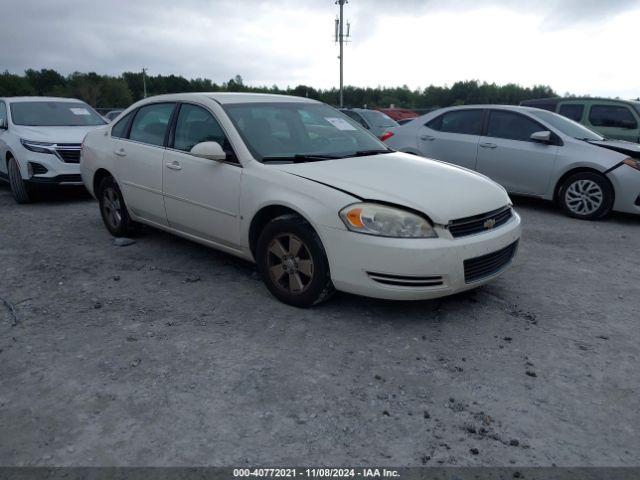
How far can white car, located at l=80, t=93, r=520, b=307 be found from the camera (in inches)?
140

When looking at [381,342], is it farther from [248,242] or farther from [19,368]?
[19,368]

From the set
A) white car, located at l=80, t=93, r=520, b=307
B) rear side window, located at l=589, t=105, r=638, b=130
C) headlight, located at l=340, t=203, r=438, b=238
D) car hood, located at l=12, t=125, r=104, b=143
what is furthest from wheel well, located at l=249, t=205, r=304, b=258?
rear side window, located at l=589, t=105, r=638, b=130

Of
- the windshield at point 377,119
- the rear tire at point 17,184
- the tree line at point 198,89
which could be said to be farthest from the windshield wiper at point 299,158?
the tree line at point 198,89

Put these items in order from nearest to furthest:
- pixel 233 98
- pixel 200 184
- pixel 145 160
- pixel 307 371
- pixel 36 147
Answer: pixel 307 371
pixel 200 184
pixel 233 98
pixel 145 160
pixel 36 147

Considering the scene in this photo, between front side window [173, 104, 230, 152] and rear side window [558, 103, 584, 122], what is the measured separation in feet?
27.5

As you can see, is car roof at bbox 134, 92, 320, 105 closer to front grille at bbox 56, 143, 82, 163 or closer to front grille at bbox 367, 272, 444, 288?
front grille at bbox 367, 272, 444, 288

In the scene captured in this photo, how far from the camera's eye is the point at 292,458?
235 cm

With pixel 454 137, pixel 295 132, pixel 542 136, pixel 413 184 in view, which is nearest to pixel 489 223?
pixel 413 184

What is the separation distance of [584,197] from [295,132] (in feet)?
15.2

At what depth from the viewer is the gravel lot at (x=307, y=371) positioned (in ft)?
8.02

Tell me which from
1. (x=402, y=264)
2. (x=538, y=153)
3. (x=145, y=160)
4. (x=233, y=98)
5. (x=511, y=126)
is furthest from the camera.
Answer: (x=511, y=126)

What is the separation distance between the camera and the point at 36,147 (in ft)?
25.6

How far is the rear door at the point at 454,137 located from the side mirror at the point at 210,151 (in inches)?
196

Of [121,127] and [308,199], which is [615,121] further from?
[121,127]
